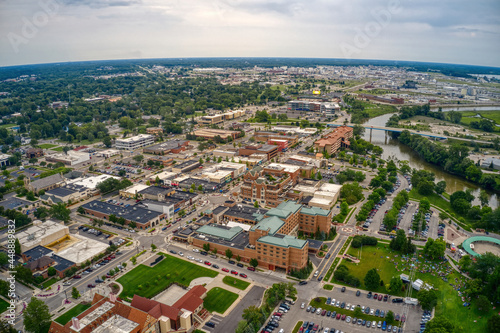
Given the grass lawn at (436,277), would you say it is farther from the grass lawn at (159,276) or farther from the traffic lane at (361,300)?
the grass lawn at (159,276)

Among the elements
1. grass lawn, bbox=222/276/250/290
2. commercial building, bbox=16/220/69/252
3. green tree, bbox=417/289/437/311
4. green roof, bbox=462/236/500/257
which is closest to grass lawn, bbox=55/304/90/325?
grass lawn, bbox=222/276/250/290

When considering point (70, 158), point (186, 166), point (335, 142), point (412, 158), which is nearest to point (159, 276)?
point (186, 166)

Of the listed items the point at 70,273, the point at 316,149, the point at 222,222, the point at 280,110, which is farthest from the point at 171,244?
the point at 280,110

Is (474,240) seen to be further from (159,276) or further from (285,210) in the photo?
(159,276)

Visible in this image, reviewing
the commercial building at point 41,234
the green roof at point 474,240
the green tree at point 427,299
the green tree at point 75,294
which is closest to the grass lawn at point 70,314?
the green tree at point 75,294

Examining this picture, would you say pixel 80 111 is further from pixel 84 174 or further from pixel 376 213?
pixel 376 213

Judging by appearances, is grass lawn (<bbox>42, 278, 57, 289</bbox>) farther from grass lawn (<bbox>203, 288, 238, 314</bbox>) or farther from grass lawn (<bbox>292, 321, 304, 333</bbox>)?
grass lawn (<bbox>292, 321, 304, 333</bbox>)
